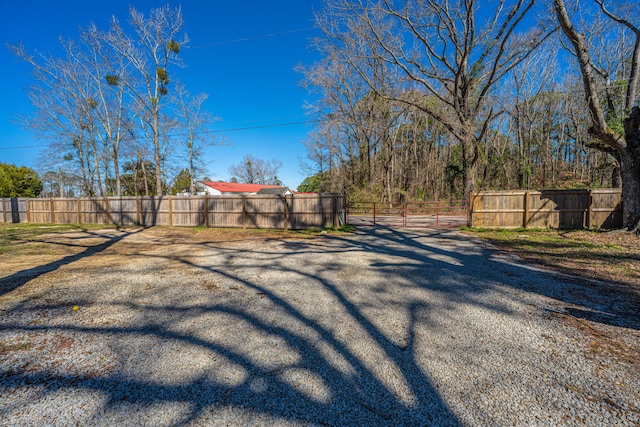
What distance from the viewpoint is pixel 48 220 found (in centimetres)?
1603

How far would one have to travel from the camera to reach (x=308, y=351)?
2490mm

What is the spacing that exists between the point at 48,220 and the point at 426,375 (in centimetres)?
2273

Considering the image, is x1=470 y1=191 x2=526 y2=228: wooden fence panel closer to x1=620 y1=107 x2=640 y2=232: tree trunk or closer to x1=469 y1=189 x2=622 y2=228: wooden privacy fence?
x1=469 y1=189 x2=622 y2=228: wooden privacy fence

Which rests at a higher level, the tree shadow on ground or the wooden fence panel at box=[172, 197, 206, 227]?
the wooden fence panel at box=[172, 197, 206, 227]

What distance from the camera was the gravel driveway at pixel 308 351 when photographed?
179cm

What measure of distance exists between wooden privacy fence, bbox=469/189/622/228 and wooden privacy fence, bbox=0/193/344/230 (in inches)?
240

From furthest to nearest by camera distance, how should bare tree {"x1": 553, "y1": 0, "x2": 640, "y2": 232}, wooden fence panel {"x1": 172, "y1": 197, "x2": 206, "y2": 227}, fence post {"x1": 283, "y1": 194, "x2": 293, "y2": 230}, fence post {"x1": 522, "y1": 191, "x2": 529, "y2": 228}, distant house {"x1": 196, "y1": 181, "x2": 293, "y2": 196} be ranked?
distant house {"x1": 196, "y1": 181, "x2": 293, "y2": 196} < wooden fence panel {"x1": 172, "y1": 197, "x2": 206, "y2": 227} < fence post {"x1": 283, "y1": 194, "x2": 293, "y2": 230} < fence post {"x1": 522, "y1": 191, "x2": 529, "y2": 228} < bare tree {"x1": 553, "y1": 0, "x2": 640, "y2": 232}

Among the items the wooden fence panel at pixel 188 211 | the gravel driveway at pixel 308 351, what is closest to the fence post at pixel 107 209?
the wooden fence panel at pixel 188 211

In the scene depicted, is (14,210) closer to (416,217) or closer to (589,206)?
(416,217)

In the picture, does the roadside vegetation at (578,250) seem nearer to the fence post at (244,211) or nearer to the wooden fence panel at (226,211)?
the fence post at (244,211)

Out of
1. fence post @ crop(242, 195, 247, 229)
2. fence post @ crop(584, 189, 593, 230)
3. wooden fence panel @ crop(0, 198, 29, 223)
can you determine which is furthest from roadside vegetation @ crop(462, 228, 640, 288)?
wooden fence panel @ crop(0, 198, 29, 223)

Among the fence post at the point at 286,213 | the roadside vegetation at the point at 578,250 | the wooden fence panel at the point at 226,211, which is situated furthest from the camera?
the wooden fence panel at the point at 226,211

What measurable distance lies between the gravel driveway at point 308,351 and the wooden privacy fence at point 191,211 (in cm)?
702

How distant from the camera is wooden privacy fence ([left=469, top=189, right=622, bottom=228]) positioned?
946cm
